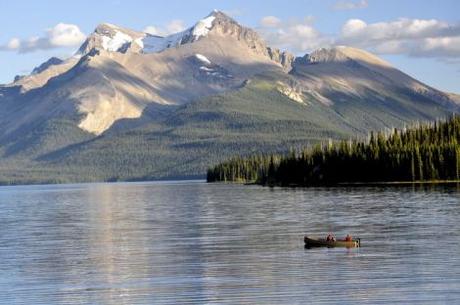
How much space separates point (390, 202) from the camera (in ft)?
549

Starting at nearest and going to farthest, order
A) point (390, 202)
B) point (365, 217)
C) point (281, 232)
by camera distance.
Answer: point (281, 232)
point (365, 217)
point (390, 202)

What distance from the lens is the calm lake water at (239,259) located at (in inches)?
2854

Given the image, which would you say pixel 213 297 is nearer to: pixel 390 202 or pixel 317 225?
pixel 317 225

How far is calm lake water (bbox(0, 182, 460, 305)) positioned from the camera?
72.5 meters

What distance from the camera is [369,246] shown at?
323 ft

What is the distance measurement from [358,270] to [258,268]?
7.38 m

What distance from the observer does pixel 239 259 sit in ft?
301

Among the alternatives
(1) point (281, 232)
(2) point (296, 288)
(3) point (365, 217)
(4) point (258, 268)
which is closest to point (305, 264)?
(4) point (258, 268)

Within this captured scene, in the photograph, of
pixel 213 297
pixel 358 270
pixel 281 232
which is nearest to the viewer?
pixel 213 297

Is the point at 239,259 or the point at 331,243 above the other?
the point at 331,243

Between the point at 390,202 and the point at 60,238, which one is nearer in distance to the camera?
the point at 60,238

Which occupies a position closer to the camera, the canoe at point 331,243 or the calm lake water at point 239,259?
the calm lake water at point 239,259

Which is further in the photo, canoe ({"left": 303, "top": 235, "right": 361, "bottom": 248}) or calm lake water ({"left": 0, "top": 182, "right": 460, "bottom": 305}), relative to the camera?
canoe ({"left": 303, "top": 235, "right": 361, "bottom": 248})

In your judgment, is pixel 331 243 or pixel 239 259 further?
pixel 331 243
